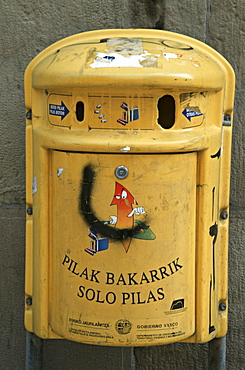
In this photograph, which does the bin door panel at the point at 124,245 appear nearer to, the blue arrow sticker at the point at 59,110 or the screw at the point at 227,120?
the blue arrow sticker at the point at 59,110

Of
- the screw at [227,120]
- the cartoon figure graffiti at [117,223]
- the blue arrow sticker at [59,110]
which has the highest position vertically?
the blue arrow sticker at [59,110]

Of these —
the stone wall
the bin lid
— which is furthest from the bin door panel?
the stone wall

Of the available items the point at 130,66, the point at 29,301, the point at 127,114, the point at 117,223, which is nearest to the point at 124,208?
the point at 117,223

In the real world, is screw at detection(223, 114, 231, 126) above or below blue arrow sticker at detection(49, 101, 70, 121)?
below

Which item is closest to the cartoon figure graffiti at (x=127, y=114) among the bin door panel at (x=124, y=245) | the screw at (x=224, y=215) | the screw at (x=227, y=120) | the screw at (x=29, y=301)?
the bin door panel at (x=124, y=245)

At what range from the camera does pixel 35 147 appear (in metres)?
1.95

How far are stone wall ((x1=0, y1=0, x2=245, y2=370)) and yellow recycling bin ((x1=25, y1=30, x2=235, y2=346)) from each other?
1.09 feet

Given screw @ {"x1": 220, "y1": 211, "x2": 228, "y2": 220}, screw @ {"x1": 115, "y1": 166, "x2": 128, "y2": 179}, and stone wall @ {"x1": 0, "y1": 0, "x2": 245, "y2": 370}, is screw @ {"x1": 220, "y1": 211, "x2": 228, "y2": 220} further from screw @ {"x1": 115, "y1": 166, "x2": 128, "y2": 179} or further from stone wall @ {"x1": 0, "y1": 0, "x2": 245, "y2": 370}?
screw @ {"x1": 115, "y1": 166, "x2": 128, "y2": 179}

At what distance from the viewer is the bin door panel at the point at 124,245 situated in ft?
5.90

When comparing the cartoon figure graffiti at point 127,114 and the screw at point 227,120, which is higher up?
the cartoon figure graffiti at point 127,114

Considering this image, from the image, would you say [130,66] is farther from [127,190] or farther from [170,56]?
[127,190]

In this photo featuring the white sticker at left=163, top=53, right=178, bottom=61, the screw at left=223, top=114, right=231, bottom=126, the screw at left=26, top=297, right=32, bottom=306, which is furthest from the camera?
the screw at left=26, top=297, right=32, bottom=306

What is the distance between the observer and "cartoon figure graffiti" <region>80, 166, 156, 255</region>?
1.80 meters

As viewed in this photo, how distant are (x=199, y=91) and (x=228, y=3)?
69cm
